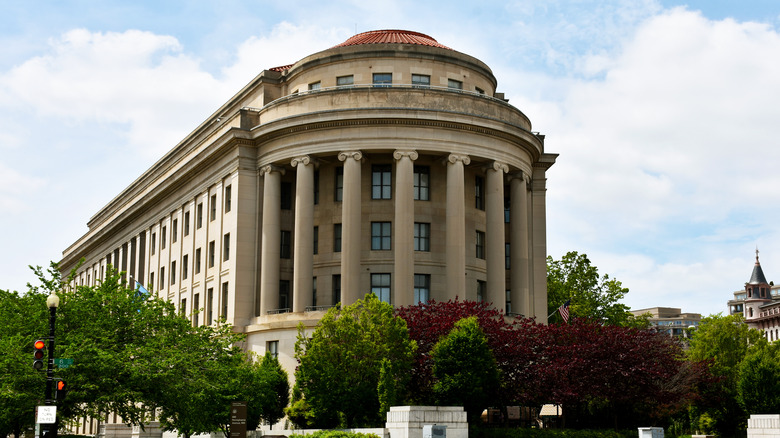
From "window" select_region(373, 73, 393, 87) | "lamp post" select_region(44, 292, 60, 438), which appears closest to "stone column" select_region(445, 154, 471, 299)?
"window" select_region(373, 73, 393, 87)

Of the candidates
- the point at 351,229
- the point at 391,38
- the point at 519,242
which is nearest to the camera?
the point at 351,229

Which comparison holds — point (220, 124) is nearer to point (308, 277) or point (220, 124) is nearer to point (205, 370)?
point (308, 277)

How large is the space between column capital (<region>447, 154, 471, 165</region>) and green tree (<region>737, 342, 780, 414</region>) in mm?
20424

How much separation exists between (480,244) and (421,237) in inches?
193

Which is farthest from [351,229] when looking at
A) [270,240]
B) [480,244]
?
[480,244]

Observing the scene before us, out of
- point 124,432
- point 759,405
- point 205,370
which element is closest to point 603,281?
point 759,405

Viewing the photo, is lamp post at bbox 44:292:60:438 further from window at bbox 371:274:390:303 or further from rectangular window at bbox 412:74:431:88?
rectangular window at bbox 412:74:431:88

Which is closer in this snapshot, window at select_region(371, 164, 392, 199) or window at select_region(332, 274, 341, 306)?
window at select_region(332, 274, 341, 306)

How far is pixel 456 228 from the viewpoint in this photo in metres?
56.7

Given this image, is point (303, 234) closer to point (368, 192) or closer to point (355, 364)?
point (368, 192)

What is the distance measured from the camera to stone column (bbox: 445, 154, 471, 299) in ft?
184

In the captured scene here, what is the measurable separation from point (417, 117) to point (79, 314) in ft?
80.5

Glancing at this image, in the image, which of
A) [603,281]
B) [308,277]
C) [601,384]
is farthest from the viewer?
[603,281]

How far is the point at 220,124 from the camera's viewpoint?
68.2 meters
